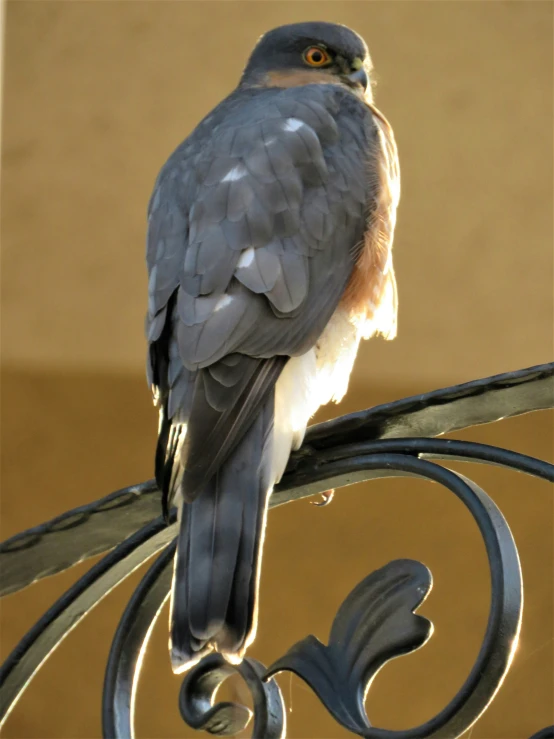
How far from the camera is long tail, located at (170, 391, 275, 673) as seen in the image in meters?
1.30

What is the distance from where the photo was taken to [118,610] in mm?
3578

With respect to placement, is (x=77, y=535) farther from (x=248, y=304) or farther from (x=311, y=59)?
(x=311, y=59)

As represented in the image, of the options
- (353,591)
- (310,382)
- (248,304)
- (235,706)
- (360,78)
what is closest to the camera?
(353,591)

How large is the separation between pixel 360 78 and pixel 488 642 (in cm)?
164

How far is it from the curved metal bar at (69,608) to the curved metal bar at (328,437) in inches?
1.8

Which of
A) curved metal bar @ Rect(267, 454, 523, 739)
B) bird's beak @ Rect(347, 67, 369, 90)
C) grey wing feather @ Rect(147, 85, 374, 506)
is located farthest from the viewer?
bird's beak @ Rect(347, 67, 369, 90)

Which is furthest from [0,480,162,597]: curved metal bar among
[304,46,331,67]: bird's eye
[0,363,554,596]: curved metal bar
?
[304,46,331,67]: bird's eye

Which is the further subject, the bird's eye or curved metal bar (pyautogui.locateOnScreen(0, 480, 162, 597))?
the bird's eye

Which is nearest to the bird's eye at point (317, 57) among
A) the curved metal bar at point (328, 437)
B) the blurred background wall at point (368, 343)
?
the blurred background wall at point (368, 343)

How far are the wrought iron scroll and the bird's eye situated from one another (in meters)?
1.29

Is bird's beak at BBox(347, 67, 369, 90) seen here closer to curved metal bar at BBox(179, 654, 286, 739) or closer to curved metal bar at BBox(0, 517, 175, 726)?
curved metal bar at BBox(0, 517, 175, 726)

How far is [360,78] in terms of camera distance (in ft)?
8.09

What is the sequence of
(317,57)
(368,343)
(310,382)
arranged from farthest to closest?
(368,343) → (317,57) → (310,382)

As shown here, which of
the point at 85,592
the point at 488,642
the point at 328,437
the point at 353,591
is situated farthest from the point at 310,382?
the point at 488,642
